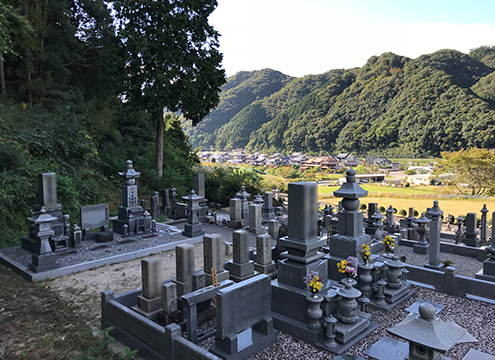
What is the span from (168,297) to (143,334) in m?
0.68

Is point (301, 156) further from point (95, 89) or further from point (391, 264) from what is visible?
point (391, 264)

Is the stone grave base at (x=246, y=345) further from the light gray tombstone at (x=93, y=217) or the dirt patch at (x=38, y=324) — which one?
the light gray tombstone at (x=93, y=217)

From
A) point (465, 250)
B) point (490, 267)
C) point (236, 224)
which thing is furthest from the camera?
point (236, 224)

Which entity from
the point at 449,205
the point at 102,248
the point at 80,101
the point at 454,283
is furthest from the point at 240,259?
the point at 449,205

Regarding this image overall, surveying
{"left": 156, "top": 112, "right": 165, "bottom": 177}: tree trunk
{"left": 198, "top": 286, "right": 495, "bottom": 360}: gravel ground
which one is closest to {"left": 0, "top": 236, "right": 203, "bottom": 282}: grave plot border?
{"left": 198, "top": 286, "right": 495, "bottom": 360}: gravel ground

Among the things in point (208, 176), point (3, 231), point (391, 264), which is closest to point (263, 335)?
point (391, 264)

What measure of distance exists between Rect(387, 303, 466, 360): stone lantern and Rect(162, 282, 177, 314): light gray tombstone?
11.3ft

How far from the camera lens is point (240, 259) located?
6.63m

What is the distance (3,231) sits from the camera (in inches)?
433

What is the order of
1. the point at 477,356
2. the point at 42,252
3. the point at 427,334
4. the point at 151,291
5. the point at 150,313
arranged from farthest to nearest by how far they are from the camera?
the point at 42,252 → the point at 151,291 → the point at 150,313 → the point at 477,356 → the point at 427,334

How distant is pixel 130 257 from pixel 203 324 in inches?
195

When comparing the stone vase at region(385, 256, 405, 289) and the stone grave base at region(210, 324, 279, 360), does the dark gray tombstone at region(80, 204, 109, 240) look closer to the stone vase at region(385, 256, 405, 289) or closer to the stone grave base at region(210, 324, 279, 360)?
the stone grave base at region(210, 324, 279, 360)

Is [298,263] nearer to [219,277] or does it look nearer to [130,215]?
[219,277]

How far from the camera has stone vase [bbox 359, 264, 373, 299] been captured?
6.38 m
